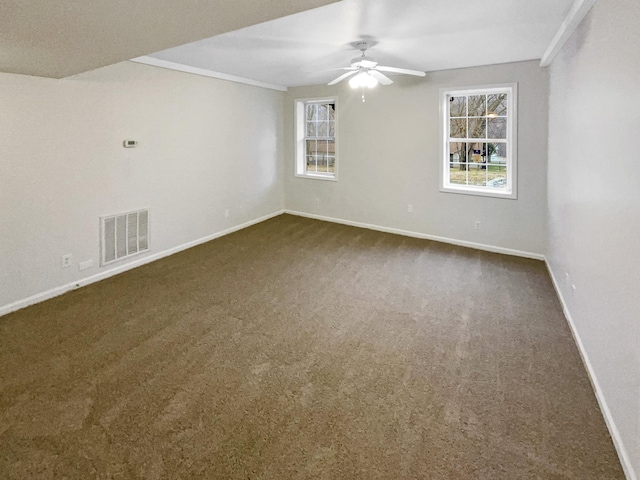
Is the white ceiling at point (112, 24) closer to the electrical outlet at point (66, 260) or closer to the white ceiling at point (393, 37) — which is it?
the white ceiling at point (393, 37)

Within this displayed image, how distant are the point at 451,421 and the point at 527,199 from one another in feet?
12.5

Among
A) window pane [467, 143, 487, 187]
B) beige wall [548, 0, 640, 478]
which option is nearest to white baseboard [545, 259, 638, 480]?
beige wall [548, 0, 640, 478]

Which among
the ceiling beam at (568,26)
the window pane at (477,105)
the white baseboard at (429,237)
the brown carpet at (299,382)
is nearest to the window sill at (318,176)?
the white baseboard at (429,237)

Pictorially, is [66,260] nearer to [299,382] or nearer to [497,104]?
[299,382]

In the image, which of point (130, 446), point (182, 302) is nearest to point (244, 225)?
point (182, 302)

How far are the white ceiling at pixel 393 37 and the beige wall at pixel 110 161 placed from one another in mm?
595

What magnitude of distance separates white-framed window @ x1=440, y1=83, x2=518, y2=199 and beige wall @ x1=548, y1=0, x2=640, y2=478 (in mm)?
1679

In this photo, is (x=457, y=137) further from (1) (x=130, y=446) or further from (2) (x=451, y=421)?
(1) (x=130, y=446)

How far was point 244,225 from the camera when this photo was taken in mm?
6461

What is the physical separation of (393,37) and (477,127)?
7.58 ft

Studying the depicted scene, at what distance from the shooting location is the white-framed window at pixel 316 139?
6852 mm

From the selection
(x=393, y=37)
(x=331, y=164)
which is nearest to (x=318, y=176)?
(x=331, y=164)

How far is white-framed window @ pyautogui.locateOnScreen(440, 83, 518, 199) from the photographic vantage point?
16.6 feet

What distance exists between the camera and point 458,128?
5527 millimetres
